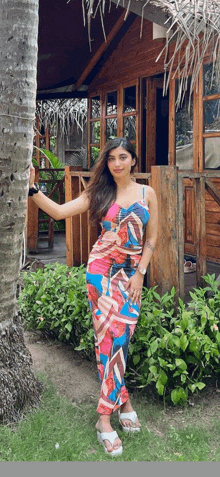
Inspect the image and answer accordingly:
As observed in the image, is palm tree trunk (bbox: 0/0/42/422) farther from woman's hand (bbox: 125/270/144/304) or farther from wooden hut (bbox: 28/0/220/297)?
wooden hut (bbox: 28/0/220/297)

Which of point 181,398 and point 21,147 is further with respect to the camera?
point 181,398

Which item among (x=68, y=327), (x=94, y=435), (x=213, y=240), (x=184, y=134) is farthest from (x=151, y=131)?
(x=94, y=435)

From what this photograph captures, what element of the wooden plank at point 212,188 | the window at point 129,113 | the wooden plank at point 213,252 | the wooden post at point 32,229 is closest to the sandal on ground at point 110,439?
the wooden plank at point 212,188

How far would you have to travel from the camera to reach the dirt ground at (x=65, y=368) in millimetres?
3789

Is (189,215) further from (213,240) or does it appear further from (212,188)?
(212,188)

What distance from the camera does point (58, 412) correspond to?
3.38m

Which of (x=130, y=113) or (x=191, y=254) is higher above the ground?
(x=130, y=113)

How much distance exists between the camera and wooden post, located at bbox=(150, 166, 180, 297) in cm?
377

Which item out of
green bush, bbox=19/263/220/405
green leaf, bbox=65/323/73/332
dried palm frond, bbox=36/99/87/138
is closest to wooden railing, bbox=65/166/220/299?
green bush, bbox=19/263/220/405

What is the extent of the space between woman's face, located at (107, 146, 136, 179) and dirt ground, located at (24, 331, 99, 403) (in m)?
1.66

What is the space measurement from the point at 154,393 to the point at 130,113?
4.56 m

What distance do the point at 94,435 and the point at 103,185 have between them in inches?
60.3

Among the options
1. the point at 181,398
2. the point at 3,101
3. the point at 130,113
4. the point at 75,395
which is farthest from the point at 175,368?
the point at 130,113

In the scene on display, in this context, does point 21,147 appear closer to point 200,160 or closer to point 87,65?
point 200,160
